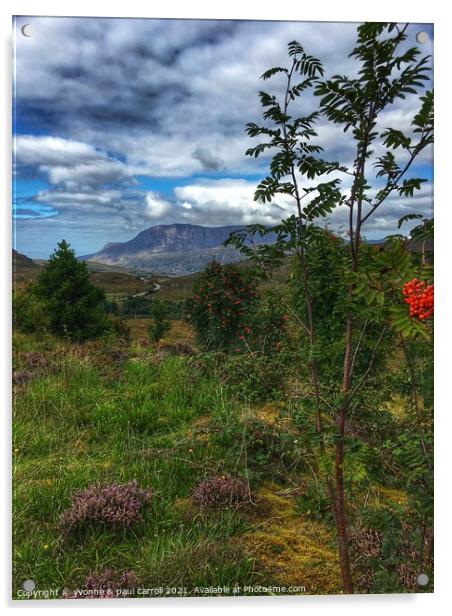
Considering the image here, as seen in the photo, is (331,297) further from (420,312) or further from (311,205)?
(420,312)

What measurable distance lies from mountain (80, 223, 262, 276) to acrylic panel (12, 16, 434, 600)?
0.01m

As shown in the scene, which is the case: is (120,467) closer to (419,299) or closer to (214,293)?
(214,293)

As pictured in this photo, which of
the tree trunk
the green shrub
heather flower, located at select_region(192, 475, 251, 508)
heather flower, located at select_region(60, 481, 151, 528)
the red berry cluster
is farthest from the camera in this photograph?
the green shrub

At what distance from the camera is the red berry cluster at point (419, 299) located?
6.06 ft

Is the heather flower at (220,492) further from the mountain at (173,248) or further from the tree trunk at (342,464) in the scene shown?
the mountain at (173,248)

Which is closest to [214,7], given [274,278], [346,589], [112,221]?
[112,221]

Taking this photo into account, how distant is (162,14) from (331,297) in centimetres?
188

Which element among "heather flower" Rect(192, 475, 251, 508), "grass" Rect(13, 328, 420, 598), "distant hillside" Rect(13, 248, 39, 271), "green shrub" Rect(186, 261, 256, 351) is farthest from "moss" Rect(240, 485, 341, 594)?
"distant hillside" Rect(13, 248, 39, 271)

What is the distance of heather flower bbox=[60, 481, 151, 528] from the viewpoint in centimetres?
250

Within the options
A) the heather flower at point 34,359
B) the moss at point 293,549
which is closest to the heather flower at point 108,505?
the moss at point 293,549

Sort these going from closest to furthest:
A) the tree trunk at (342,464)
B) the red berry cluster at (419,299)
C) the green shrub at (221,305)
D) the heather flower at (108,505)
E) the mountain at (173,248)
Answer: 1. the red berry cluster at (419,299)
2. the tree trunk at (342,464)
3. the heather flower at (108,505)
4. the mountain at (173,248)
5. the green shrub at (221,305)

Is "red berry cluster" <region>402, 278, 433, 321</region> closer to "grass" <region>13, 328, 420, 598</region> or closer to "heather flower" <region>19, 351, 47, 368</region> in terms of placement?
"grass" <region>13, 328, 420, 598</region>

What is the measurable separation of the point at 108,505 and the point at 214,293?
1.43m

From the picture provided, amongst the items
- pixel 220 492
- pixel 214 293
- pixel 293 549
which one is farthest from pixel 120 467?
pixel 214 293
